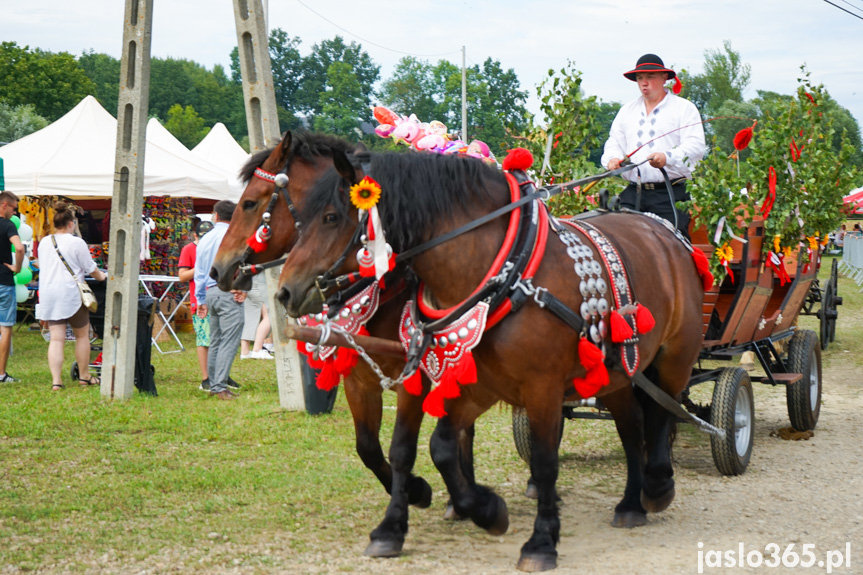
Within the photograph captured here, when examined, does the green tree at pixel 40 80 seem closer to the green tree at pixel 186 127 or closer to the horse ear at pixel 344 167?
the green tree at pixel 186 127

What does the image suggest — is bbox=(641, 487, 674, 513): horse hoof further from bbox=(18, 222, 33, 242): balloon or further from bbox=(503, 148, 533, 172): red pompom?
bbox=(18, 222, 33, 242): balloon

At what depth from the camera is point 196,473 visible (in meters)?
5.82

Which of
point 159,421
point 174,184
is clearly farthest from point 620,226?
point 174,184

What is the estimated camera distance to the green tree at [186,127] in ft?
222

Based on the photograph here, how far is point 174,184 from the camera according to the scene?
45.9 feet

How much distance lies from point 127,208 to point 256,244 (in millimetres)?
4409

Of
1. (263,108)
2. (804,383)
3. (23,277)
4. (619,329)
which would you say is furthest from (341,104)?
(619,329)

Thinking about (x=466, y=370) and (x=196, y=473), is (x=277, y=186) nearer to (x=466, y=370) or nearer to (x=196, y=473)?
(x=466, y=370)

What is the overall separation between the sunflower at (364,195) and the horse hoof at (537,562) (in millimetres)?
1659

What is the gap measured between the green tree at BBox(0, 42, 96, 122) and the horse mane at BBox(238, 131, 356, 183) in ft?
165

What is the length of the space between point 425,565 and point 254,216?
6.22ft

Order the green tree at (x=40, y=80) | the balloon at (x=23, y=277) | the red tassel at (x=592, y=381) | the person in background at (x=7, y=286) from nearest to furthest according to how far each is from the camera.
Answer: the red tassel at (x=592, y=381), the person in background at (x=7, y=286), the balloon at (x=23, y=277), the green tree at (x=40, y=80)

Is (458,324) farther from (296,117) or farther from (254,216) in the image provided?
(296,117)

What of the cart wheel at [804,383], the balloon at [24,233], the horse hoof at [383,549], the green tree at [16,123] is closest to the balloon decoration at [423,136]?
the horse hoof at [383,549]
